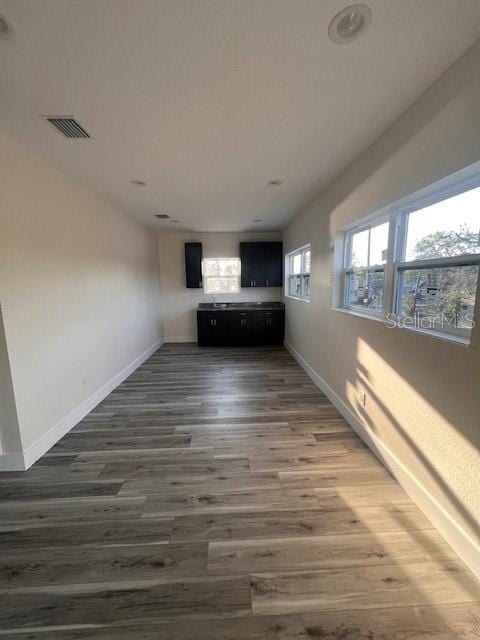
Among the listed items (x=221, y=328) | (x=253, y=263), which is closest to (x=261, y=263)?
(x=253, y=263)

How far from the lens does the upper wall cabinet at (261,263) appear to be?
18.5ft

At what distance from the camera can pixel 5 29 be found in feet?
3.71

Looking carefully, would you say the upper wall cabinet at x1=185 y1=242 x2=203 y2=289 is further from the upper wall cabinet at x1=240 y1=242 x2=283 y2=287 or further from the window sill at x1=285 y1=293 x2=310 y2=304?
the window sill at x1=285 y1=293 x2=310 y2=304

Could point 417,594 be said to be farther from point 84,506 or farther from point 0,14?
point 0,14

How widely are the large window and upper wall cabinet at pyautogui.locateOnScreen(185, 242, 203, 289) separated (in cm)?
389

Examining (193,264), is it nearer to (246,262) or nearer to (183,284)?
Answer: (183,284)

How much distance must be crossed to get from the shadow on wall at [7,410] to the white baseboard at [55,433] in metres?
0.07

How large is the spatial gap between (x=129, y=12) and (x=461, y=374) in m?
2.33

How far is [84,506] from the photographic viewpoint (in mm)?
1665

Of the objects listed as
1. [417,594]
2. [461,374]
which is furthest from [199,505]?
[461,374]

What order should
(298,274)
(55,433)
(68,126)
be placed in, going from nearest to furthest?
(68,126) → (55,433) → (298,274)

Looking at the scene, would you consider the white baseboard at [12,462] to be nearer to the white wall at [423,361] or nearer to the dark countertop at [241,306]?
the white wall at [423,361]

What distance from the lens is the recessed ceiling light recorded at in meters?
1.10

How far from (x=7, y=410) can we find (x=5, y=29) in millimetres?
2277
